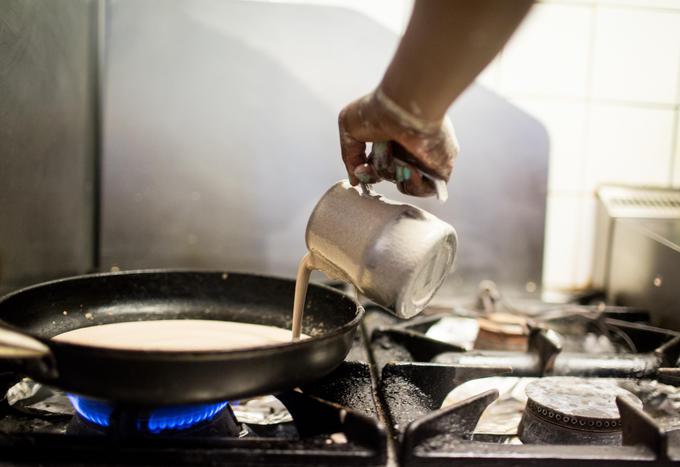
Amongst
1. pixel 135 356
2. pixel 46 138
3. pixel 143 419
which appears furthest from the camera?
pixel 46 138

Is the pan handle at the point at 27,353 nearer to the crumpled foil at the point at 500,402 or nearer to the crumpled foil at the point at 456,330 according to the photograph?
the crumpled foil at the point at 500,402

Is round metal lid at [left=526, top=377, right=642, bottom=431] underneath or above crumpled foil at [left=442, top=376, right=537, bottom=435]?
above

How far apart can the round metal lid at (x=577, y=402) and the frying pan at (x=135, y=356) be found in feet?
0.86

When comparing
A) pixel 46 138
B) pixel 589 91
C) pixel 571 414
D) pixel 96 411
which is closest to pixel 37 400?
pixel 96 411

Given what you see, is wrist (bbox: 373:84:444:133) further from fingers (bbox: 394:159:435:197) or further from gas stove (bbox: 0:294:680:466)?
gas stove (bbox: 0:294:680:466)

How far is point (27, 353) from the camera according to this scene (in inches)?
22.2

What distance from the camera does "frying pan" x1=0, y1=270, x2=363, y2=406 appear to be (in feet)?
1.85

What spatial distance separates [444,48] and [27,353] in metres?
0.50

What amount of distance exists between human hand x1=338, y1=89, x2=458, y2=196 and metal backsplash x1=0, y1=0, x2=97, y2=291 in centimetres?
56

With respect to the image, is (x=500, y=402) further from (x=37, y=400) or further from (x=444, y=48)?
(x=37, y=400)

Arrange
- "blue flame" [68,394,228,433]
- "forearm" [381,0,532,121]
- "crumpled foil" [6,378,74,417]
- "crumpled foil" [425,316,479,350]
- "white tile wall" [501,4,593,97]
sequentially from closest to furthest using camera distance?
"forearm" [381,0,532,121] → "blue flame" [68,394,228,433] → "crumpled foil" [6,378,74,417] → "crumpled foil" [425,316,479,350] → "white tile wall" [501,4,593,97]

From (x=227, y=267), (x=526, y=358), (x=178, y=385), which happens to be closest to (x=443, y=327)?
(x=526, y=358)

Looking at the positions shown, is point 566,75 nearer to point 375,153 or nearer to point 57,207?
point 375,153

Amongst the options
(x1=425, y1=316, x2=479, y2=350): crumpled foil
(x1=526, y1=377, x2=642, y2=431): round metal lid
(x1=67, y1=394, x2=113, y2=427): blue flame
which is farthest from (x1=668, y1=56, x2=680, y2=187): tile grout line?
(x1=67, y1=394, x2=113, y2=427): blue flame
